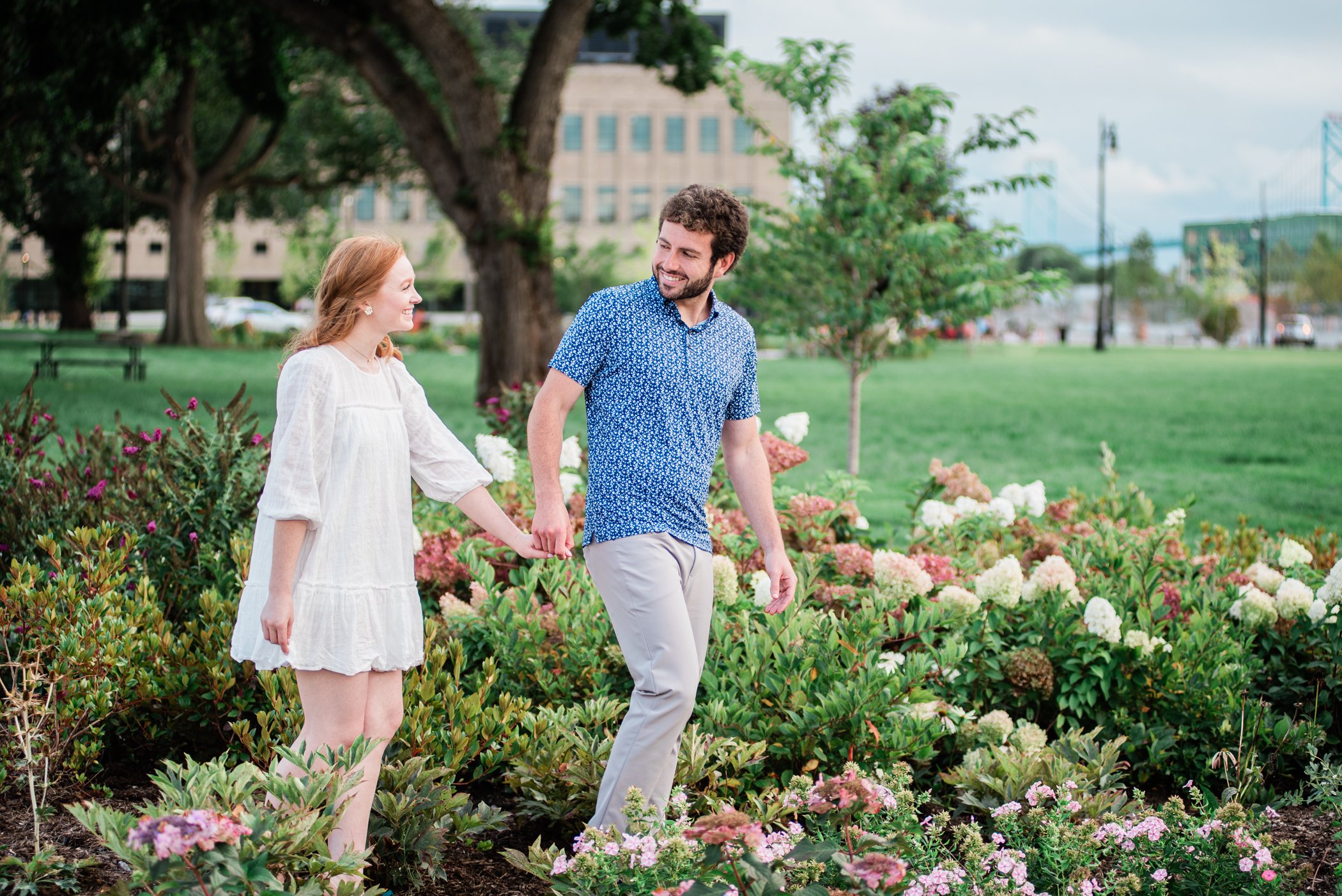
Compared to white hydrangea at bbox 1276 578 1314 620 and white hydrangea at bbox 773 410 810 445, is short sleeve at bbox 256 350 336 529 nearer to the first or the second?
white hydrangea at bbox 1276 578 1314 620

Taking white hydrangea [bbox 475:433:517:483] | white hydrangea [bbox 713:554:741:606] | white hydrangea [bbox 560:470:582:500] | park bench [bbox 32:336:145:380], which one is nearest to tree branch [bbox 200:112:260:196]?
park bench [bbox 32:336:145:380]

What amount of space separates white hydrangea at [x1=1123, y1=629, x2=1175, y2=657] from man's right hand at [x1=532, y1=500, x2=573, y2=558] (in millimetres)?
2205

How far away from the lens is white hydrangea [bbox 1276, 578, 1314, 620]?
4.68m

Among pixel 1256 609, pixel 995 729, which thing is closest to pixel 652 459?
pixel 995 729

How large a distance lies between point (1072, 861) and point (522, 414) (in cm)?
486

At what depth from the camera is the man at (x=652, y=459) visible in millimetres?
3100

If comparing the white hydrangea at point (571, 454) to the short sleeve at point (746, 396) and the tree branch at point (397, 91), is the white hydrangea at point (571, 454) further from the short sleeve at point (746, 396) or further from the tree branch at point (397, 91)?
the tree branch at point (397, 91)

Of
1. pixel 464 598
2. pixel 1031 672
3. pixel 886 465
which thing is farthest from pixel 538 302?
pixel 1031 672

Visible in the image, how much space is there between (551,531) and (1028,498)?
3492 millimetres

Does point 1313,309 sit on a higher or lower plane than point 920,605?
higher

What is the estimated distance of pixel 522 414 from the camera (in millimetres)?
7277

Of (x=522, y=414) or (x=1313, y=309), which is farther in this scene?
(x=1313, y=309)

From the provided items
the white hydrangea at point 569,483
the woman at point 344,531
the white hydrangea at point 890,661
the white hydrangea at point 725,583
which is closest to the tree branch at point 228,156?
the white hydrangea at point 569,483

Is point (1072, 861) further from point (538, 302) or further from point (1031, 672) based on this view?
point (538, 302)
